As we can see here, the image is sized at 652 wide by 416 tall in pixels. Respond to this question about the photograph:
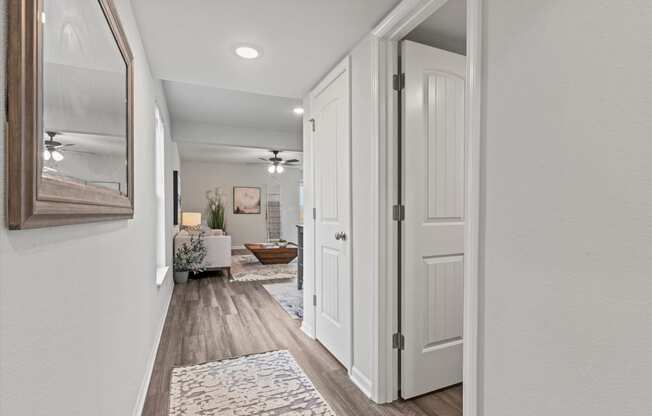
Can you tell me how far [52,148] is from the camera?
2.46 feet

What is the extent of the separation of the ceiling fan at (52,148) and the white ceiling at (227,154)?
20.1ft

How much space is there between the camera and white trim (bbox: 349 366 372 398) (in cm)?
202

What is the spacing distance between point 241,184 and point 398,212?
320 inches

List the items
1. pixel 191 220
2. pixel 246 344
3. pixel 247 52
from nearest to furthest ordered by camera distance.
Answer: pixel 247 52
pixel 246 344
pixel 191 220

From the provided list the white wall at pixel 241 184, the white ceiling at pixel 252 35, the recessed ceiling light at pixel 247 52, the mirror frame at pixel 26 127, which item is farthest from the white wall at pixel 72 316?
the white wall at pixel 241 184

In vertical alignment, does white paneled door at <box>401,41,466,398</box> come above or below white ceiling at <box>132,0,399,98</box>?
below

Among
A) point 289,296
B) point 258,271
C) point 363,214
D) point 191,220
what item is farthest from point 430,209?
point 191,220

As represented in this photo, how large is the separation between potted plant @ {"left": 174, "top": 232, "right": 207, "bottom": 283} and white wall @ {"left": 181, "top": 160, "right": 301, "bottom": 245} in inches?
161

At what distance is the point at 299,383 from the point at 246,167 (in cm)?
805

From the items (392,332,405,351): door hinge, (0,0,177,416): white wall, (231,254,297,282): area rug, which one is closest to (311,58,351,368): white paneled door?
(392,332,405,351): door hinge

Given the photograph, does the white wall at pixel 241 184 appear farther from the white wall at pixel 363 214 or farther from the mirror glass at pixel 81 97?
the mirror glass at pixel 81 97

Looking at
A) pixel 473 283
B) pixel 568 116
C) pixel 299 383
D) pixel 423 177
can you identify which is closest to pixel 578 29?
pixel 568 116

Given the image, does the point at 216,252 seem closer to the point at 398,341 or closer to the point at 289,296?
the point at 289,296

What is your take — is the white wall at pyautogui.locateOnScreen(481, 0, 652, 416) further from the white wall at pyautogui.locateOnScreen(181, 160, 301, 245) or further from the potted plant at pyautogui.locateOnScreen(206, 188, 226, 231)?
the white wall at pyautogui.locateOnScreen(181, 160, 301, 245)
